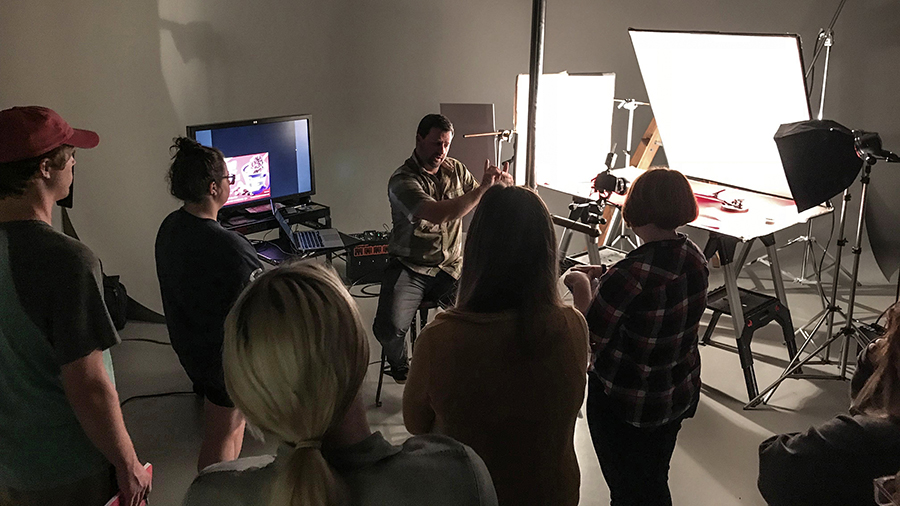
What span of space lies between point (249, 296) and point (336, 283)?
4.1 inches

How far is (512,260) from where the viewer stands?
4.17ft

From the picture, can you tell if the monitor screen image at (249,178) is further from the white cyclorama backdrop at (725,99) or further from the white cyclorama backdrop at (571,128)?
the white cyclorama backdrop at (725,99)

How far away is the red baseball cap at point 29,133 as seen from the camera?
52.1 inches

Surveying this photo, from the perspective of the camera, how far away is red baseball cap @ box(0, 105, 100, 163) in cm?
132

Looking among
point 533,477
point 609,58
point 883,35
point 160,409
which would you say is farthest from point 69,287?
point 883,35

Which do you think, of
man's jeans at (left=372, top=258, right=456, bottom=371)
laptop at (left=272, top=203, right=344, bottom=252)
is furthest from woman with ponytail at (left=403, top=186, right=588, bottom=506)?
laptop at (left=272, top=203, right=344, bottom=252)

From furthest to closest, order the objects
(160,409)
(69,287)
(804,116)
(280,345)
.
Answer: (160,409)
(804,116)
(69,287)
(280,345)

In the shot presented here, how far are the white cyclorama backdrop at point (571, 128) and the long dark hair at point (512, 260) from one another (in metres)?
1.39

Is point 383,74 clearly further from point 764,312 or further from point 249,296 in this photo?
point 249,296

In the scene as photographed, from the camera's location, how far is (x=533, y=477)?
128 centimetres

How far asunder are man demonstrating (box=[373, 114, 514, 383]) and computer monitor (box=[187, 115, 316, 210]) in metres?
0.80

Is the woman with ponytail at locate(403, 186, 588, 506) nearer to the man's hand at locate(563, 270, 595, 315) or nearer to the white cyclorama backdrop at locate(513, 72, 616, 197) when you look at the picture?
the man's hand at locate(563, 270, 595, 315)

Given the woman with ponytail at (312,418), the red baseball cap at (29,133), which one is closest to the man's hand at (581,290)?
the woman with ponytail at (312,418)

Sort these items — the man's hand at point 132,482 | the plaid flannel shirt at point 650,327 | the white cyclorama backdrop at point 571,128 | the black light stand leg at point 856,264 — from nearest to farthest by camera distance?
the man's hand at point 132,482 → the plaid flannel shirt at point 650,327 → the black light stand leg at point 856,264 → the white cyclorama backdrop at point 571,128
